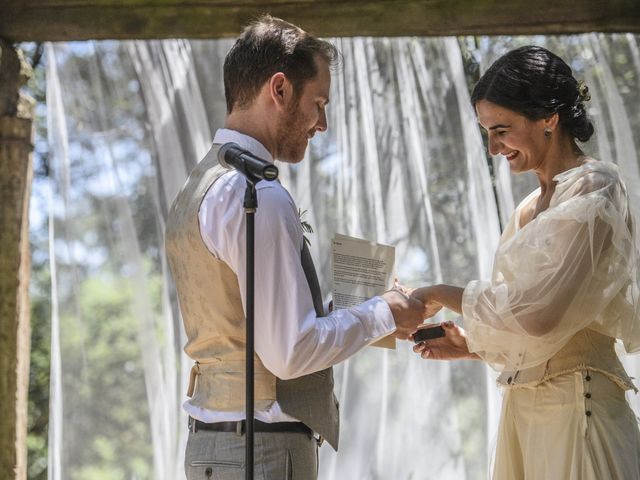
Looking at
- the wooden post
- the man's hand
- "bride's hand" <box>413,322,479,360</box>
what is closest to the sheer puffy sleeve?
the man's hand

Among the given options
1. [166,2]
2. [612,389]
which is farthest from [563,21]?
[612,389]

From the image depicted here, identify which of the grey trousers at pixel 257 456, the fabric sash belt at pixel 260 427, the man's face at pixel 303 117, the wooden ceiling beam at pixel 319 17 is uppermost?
the wooden ceiling beam at pixel 319 17

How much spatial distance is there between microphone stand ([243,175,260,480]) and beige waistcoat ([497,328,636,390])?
0.86 meters

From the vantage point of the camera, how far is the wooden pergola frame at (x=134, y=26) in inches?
153

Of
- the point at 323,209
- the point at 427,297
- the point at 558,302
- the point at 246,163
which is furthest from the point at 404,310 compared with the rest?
the point at 323,209

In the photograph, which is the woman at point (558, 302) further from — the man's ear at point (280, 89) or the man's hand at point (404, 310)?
the man's ear at point (280, 89)

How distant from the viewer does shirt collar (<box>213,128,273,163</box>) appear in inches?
90.2

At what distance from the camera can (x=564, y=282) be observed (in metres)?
2.34

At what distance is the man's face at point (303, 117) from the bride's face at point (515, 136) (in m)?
0.53

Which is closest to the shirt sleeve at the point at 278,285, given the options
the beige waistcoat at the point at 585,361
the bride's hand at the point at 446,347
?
the beige waistcoat at the point at 585,361

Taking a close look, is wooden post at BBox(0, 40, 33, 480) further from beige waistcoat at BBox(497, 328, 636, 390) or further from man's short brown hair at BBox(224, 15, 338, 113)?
beige waistcoat at BBox(497, 328, 636, 390)

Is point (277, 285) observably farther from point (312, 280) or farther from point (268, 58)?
point (268, 58)

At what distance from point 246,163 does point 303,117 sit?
0.41 m

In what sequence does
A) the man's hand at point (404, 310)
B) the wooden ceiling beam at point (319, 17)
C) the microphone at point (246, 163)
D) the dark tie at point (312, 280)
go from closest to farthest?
the microphone at point (246, 163), the dark tie at point (312, 280), the man's hand at point (404, 310), the wooden ceiling beam at point (319, 17)
